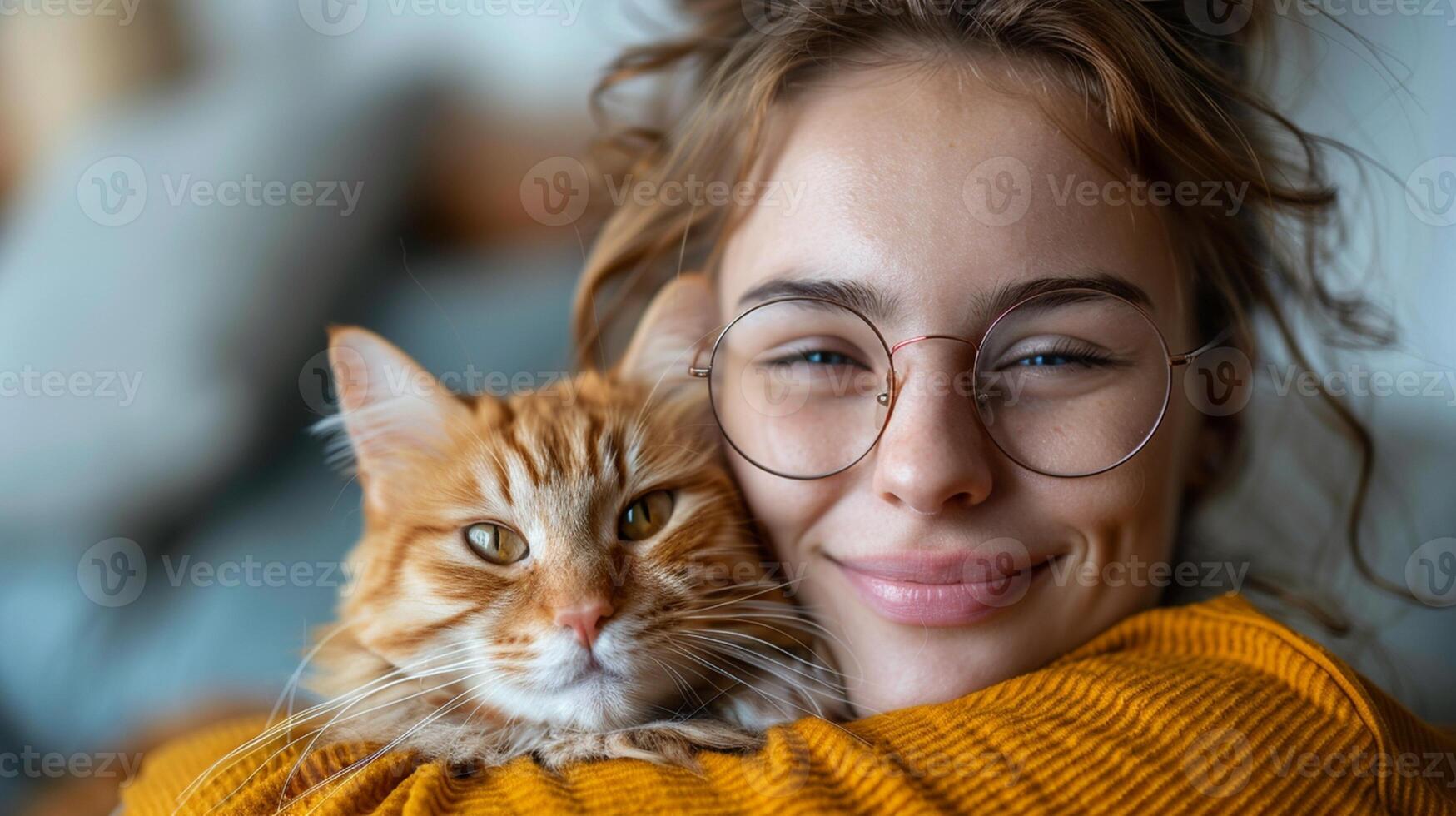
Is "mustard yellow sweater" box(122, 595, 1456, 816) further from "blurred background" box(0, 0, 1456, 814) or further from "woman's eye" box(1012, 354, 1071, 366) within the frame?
"blurred background" box(0, 0, 1456, 814)

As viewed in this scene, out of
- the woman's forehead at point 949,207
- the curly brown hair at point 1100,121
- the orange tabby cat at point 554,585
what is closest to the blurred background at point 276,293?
the curly brown hair at point 1100,121

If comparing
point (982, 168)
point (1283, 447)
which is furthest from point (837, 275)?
point (1283, 447)

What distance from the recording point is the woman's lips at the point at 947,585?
49.3 inches

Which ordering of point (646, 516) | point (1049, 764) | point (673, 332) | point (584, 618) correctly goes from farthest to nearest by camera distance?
point (673, 332)
point (646, 516)
point (584, 618)
point (1049, 764)

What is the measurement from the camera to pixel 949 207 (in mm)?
1232

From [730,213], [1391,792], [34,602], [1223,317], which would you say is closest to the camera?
[1391,792]

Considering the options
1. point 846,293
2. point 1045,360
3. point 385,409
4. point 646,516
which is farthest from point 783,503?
point 385,409

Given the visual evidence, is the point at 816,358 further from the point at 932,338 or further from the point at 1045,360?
the point at 1045,360

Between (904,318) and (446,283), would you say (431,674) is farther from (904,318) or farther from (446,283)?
(446,283)

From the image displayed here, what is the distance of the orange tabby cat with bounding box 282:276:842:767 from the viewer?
1.17m

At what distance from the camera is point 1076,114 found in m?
1.32

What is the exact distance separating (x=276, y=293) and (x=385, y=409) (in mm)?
682

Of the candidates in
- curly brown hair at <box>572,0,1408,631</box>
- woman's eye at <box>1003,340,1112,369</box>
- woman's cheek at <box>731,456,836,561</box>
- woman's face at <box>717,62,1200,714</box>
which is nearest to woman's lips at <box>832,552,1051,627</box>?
woman's face at <box>717,62,1200,714</box>

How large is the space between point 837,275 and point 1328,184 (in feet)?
3.89
